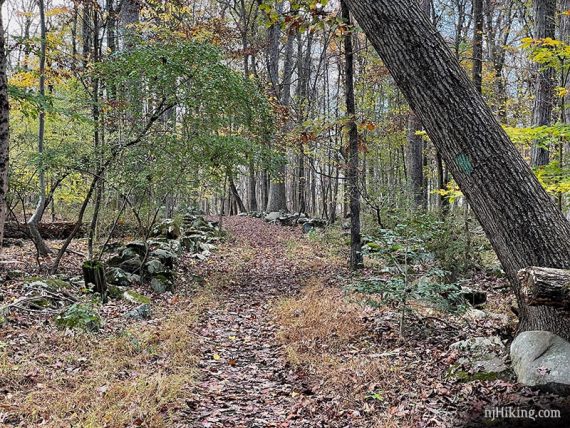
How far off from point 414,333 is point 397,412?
1.86 metres

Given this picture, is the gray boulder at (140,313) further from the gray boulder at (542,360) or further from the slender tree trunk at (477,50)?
the slender tree trunk at (477,50)

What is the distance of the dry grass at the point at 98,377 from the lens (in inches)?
142

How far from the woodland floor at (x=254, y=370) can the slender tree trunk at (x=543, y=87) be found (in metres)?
3.23

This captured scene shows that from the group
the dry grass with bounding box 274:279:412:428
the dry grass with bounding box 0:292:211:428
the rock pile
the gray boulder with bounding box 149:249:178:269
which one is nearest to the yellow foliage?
the rock pile

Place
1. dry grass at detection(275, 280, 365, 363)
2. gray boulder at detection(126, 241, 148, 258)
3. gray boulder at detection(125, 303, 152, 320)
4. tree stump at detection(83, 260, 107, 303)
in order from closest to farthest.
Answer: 1. dry grass at detection(275, 280, 365, 363)
2. gray boulder at detection(125, 303, 152, 320)
3. tree stump at detection(83, 260, 107, 303)
4. gray boulder at detection(126, 241, 148, 258)

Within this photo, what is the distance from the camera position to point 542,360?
3.47m

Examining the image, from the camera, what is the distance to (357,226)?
948 centimetres

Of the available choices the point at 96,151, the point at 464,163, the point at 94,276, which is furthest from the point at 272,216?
the point at 464,163

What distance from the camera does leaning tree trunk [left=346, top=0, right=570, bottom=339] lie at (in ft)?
12.2

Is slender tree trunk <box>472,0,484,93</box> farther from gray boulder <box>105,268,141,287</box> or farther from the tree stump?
the tree stump

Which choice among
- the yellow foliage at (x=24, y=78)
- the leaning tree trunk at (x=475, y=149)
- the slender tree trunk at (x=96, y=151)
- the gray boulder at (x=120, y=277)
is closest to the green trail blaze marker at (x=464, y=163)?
the leaning tree trunk at (x=475, y=149)

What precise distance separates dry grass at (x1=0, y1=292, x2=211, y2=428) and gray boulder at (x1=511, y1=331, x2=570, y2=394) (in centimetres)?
292

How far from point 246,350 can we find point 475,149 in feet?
12.0

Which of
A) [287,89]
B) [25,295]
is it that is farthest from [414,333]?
[287,89]
